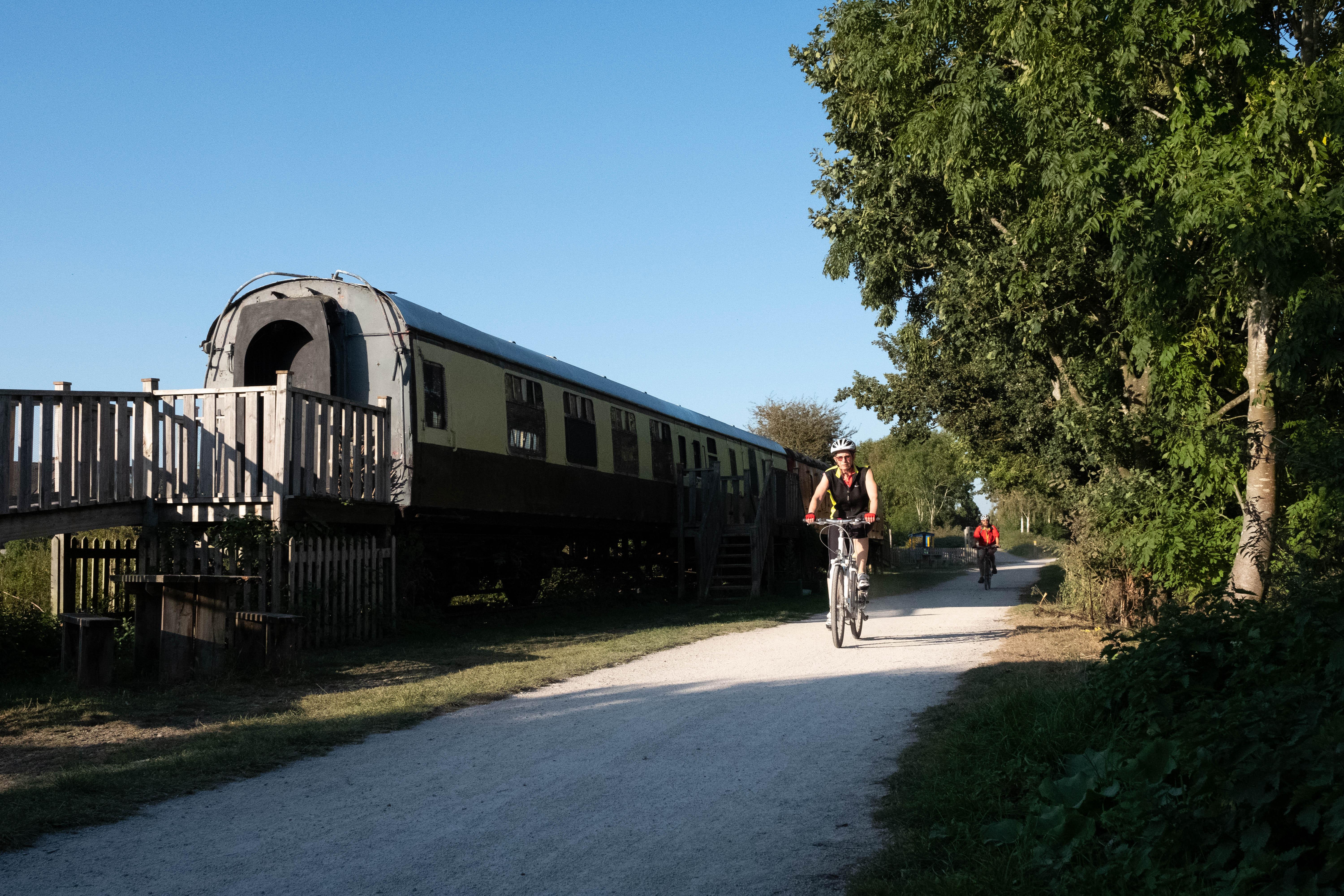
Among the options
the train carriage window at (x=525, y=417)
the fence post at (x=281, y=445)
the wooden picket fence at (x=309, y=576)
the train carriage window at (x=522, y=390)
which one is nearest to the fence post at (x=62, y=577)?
the wooden picket fence at (x=309, y=576)

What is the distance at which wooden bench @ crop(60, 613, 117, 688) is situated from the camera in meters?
8.36

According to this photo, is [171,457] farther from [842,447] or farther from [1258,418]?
[1258,418]

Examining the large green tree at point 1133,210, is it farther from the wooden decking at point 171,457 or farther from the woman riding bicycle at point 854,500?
the wooden decking at point 171,457

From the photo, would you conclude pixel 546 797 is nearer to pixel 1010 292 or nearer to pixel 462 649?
pixel 462 649

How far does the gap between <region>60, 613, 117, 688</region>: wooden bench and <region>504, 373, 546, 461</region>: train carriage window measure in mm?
7308

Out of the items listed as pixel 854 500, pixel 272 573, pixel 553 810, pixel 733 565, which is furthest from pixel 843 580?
pixel 733 565

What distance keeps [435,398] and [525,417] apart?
245 centimetres

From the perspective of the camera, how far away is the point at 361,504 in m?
12.2

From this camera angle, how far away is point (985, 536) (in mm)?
24016

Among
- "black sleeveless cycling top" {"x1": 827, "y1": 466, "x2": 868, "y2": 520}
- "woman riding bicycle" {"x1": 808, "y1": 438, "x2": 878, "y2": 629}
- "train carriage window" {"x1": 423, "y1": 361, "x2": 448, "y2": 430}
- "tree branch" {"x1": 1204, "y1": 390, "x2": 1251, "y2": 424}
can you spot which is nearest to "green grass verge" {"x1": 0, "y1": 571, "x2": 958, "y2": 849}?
"woman riding bicycle" {"x1": 808, "y1": 438, "x2": 878, "y2": 629}

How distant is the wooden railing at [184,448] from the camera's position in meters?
9.26

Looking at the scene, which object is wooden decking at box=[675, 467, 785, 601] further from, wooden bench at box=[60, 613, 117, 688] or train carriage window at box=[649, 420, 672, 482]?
wooden bench at box=[60, 613, 117, 688]

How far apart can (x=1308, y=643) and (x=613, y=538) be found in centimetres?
1798

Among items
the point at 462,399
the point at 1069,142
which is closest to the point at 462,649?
the point at 462,399
